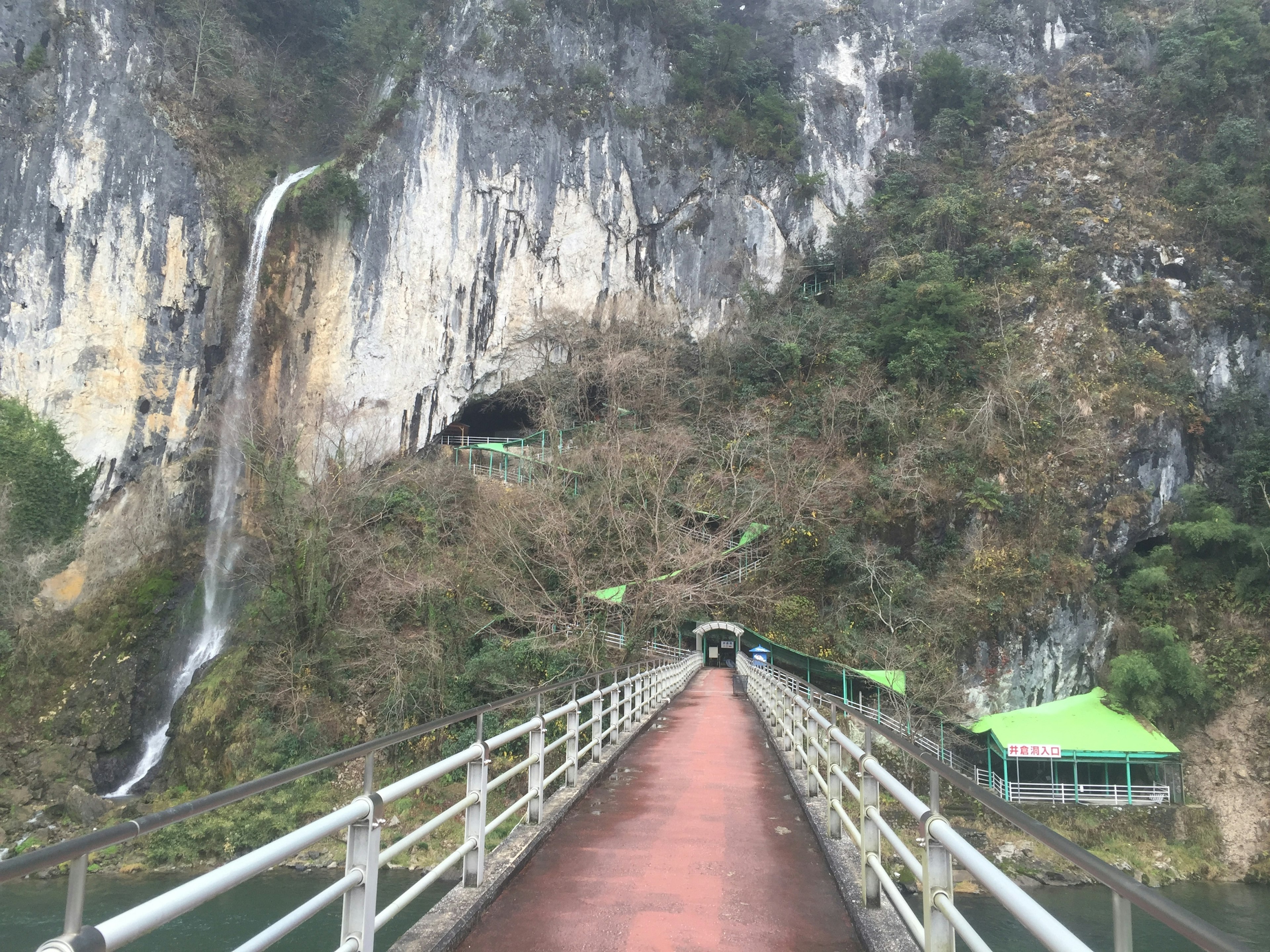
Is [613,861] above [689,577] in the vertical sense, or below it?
below

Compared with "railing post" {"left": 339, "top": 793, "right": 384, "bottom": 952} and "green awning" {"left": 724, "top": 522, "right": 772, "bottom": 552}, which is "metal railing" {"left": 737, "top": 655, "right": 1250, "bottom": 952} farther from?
"green awning" {"left": 724, "top": 522, "right": 772, "bottom": 552}

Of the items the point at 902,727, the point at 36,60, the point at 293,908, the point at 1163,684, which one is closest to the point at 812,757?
the point at 293,908

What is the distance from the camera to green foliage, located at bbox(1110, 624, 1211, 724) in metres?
Answer: 20.6

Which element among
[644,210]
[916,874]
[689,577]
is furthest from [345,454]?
[916,874]

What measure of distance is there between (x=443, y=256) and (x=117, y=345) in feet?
35.5

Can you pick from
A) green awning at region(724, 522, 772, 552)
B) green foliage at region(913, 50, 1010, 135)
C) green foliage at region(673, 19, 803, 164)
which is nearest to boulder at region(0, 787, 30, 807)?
green awning at region(724, 522, 772, 552)

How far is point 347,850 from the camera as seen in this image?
268 centimetres

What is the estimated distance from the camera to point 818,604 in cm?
2408

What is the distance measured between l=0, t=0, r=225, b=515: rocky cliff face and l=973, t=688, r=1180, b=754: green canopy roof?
25602 mm

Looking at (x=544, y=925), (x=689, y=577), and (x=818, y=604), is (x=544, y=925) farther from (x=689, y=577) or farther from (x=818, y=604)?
(x=818, y=604)

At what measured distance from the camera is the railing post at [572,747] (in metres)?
6.58

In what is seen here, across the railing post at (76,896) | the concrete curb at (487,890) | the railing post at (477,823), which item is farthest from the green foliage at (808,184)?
the railing post at (76,896)

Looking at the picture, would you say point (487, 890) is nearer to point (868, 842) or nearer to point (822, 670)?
point (868, 842)

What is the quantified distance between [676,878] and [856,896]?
3.18 ft
